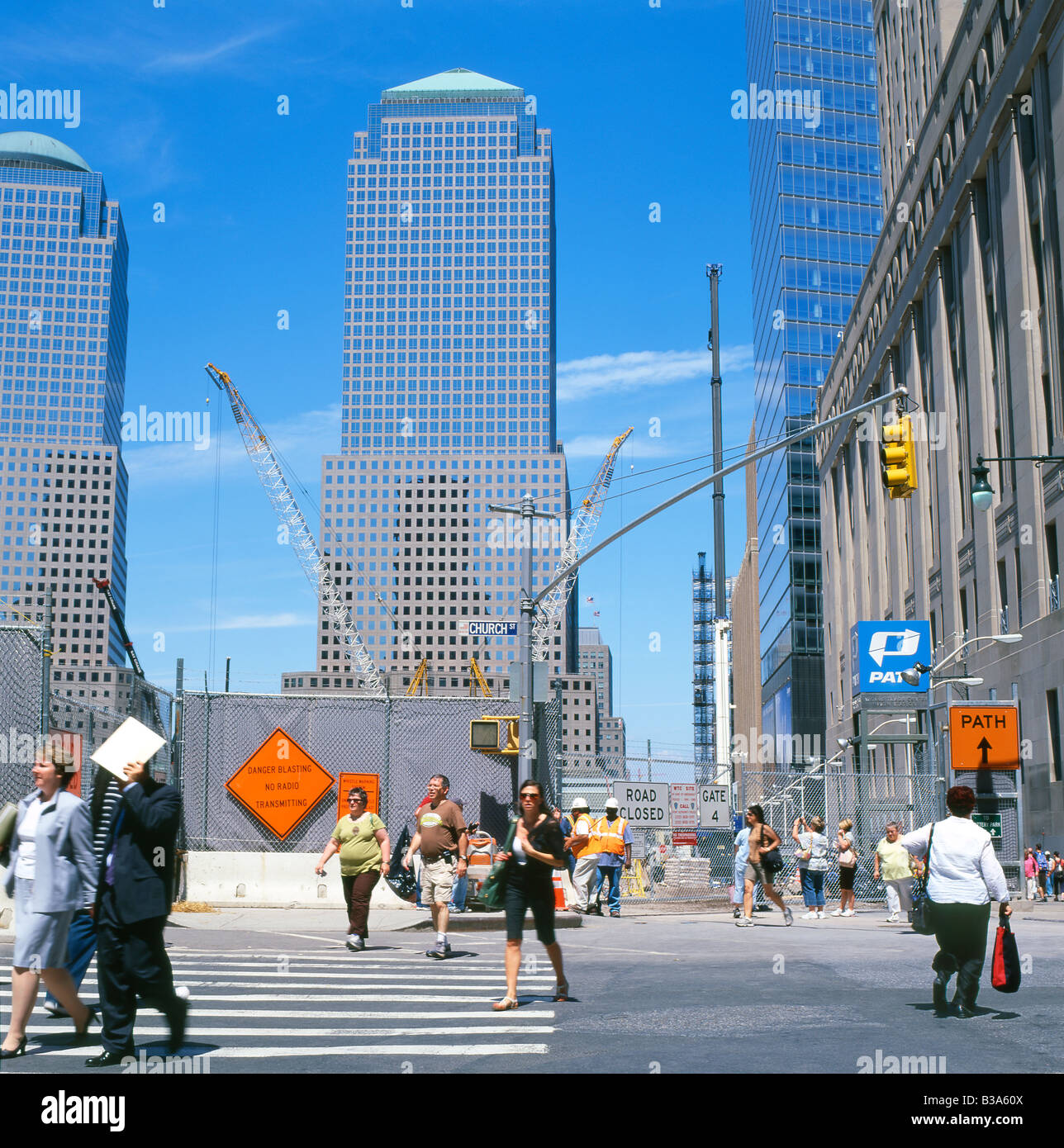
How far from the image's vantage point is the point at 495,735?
20.2m

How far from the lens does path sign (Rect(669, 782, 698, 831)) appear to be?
25328 mm

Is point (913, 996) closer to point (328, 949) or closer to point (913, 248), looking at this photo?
point (328, 949)

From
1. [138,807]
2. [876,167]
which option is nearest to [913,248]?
[876,167]

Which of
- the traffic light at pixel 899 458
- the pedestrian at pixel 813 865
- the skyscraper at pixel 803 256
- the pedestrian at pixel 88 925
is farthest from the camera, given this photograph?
the skyscraper at pixel 803 256

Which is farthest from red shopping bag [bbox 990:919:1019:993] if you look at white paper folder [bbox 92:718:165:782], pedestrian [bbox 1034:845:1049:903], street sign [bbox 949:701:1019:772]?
pedestrian [bbox 1034:845:1049:903]

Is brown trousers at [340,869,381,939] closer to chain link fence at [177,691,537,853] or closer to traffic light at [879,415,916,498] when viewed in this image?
chain link fence at [177,691,537,853]

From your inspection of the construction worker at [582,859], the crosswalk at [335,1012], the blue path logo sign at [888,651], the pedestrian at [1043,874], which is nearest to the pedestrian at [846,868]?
the construction worker at [582,859]

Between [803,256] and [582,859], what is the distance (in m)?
77.9

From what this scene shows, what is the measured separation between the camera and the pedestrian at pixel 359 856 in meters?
14.2

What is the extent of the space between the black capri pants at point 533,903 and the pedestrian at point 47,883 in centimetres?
332

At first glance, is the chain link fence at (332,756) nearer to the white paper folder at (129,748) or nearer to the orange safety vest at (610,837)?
the orange safety vest at (610,837)

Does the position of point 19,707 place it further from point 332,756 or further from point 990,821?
point 990,821

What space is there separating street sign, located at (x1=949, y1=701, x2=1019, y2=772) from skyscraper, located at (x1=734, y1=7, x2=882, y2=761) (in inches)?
2429

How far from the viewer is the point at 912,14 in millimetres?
63938
